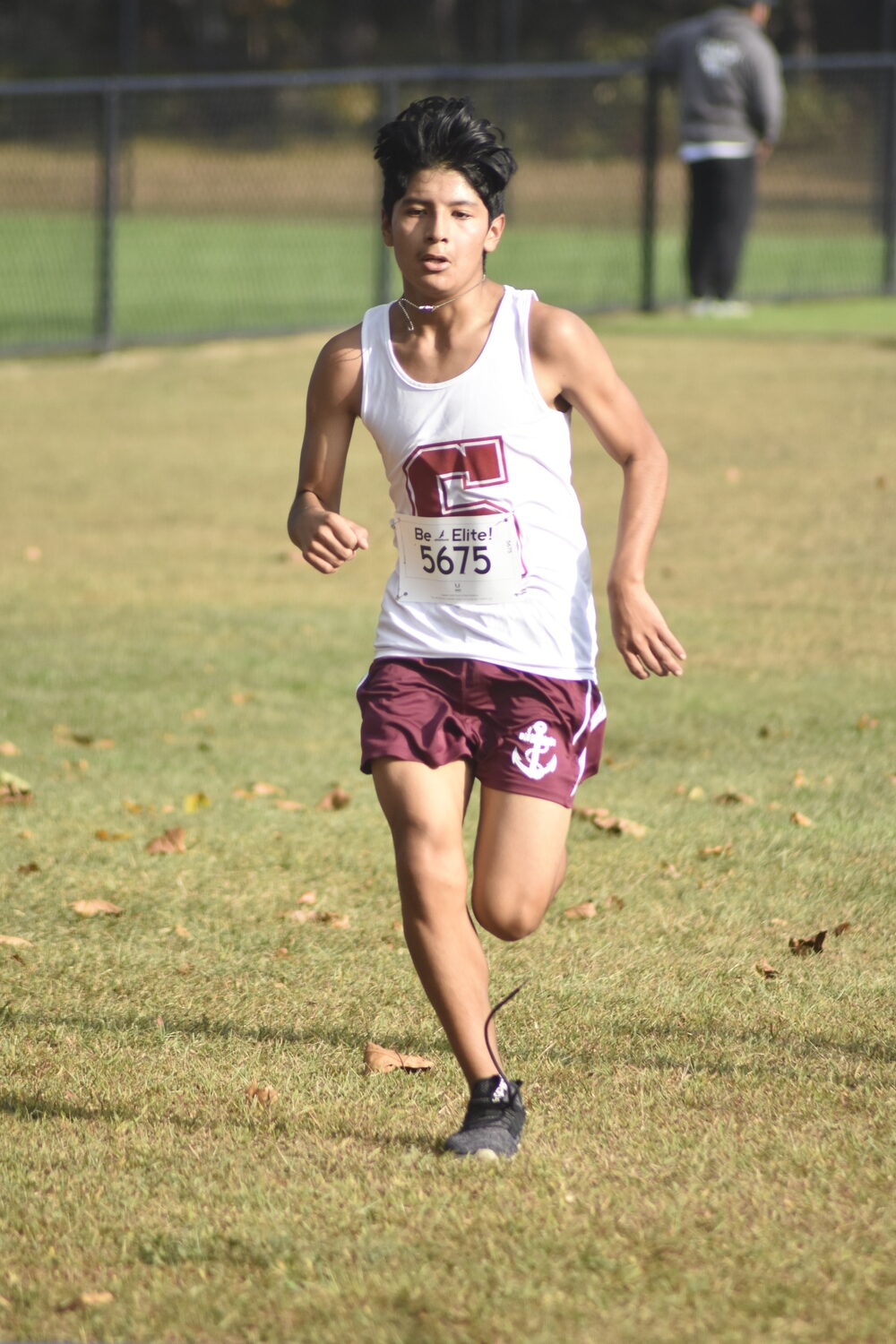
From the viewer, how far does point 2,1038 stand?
15.2ft

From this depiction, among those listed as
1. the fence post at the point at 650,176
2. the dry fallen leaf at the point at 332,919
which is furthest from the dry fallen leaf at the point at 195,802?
the fence post at the point at 650,176

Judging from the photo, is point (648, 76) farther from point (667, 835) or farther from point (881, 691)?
point (667, 835)

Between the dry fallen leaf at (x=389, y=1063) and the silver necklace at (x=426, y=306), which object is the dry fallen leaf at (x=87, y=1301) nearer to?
the dry fallen leaf at (x=389, y=1063)

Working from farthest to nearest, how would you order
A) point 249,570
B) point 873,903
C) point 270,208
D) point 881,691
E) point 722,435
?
1. point 270,208
2. point 722,435
3. point 249,570
4. point 881,691
5. point 873,903

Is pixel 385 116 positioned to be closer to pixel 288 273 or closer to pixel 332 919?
pixel 288 273

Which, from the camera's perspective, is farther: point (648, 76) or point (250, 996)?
point (648, 76)

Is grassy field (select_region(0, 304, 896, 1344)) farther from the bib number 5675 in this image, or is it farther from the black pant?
the black pant

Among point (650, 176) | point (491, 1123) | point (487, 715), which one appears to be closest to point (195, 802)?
point (487, 715)

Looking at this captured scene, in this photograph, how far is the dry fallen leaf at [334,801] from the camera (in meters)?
6.86

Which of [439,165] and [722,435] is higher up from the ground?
[439,165]

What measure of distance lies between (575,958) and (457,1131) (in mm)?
1326

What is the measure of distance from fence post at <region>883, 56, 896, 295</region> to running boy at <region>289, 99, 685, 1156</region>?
17.8 meters

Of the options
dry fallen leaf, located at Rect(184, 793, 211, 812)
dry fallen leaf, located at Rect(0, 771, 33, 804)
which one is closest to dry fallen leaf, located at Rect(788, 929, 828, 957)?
dry fallen leaf, located at Rect(184, 793, 211, 812)

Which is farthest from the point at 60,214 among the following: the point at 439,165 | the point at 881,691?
the point at 439,165
